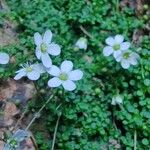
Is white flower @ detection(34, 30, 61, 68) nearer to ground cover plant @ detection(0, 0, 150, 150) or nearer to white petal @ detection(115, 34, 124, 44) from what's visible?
ground cover plant @ detection(0, 0, 150, 150)

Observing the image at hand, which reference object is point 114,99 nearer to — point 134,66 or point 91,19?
point 134,66

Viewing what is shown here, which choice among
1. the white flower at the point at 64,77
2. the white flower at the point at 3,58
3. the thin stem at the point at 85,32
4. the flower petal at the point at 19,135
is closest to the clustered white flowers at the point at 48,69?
the white flower at the point at 64,77

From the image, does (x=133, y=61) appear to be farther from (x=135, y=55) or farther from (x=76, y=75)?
(x=76, y=75)

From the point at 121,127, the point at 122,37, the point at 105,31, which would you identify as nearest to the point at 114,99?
the point at 121,127

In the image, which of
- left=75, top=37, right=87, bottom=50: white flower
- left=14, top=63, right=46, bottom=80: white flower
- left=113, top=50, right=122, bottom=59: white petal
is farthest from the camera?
left=75, top=37, right=87, bottom=50: white flower

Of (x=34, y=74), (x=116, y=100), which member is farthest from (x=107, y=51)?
(x=34, y=74)

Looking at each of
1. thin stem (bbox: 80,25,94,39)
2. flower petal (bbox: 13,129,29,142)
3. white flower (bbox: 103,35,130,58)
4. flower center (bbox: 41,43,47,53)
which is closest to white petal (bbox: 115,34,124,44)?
white flower (bbox: 103,35,130,58)

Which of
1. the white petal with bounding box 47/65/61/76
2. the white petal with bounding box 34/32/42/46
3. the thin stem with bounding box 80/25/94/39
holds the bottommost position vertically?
the thin stem with bounding box 80/25/94/39

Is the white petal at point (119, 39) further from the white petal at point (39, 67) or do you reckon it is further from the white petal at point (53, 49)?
the white petal at point (39, 67)
